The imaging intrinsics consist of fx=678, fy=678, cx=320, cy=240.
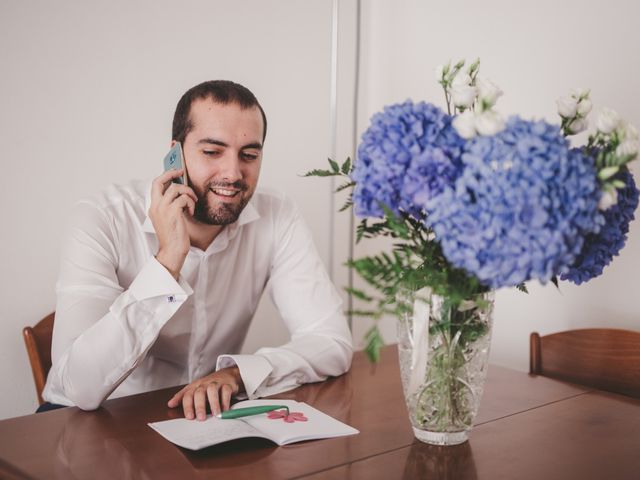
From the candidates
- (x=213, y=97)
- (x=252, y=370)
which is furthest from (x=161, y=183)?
(x=252, y=370)

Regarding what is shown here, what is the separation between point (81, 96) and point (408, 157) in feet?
5.45

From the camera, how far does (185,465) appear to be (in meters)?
1.18

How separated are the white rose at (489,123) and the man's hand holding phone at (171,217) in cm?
91

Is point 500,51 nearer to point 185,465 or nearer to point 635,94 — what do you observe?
point 635,94

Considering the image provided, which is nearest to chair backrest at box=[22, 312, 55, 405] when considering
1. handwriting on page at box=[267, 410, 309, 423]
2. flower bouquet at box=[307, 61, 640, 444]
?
handwriting on page at box=[267, 410, 309, 423]

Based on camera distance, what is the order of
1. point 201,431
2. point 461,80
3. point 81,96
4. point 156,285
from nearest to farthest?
1. point 461,80
2. point 201,431
3. point 156,285
4. point 81,96

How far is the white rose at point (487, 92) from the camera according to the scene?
1077 mm

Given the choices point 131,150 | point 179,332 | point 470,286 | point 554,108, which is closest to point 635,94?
point 554,108

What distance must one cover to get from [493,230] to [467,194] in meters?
0.07

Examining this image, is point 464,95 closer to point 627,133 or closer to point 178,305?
point 627,133

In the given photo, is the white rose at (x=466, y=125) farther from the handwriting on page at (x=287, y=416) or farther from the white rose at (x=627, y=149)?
the handwriting on page at (x=287, y=416)

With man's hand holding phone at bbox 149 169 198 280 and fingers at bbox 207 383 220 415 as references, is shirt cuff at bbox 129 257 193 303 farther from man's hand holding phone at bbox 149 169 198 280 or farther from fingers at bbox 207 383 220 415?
fingers at bbox 207 383 220 415

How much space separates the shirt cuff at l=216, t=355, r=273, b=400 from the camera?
1.59m

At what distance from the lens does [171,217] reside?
69.1 inches
